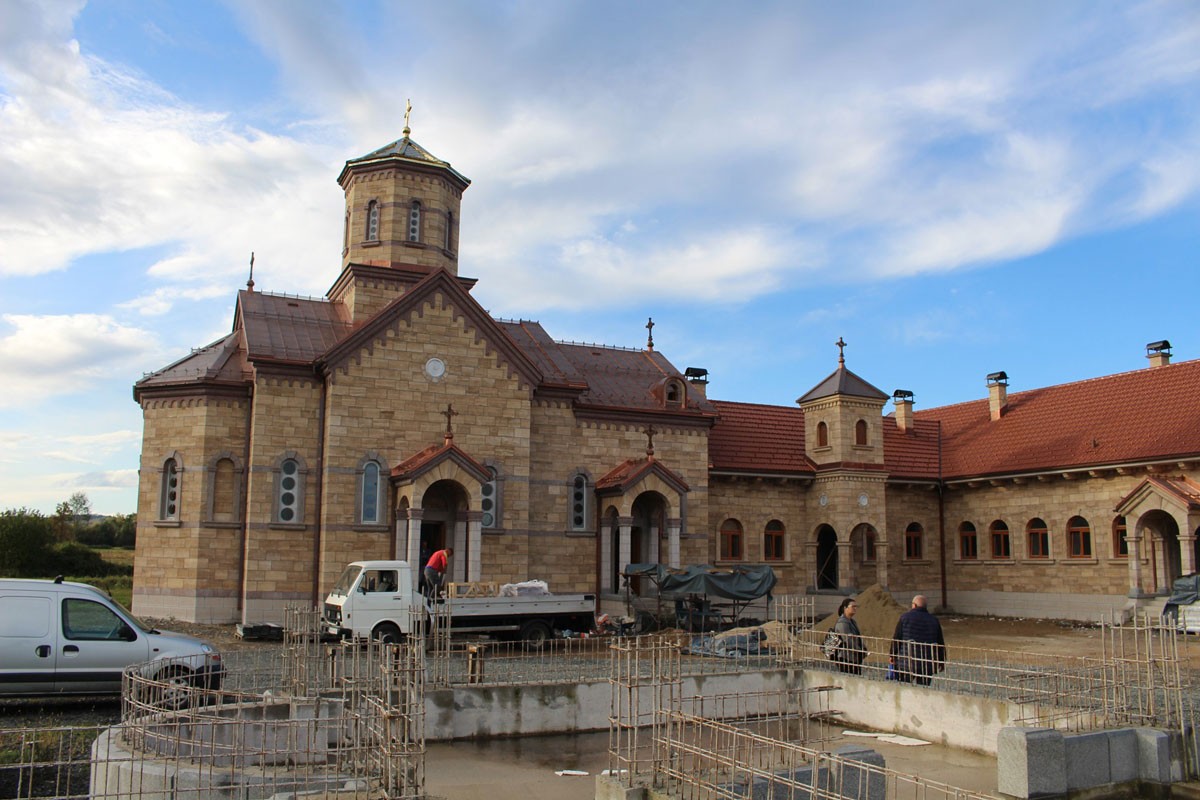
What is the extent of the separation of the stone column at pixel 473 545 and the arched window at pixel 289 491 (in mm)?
4258

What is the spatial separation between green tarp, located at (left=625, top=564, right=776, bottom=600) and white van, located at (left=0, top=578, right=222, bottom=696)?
1291 cm

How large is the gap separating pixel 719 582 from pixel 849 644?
820 centimetres

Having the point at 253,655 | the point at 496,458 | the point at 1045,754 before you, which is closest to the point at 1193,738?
the point at 1045,754

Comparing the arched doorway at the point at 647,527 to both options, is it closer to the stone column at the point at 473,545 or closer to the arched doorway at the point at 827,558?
the stone column at the point at 473,545

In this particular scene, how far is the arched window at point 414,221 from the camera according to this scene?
29.4 metres

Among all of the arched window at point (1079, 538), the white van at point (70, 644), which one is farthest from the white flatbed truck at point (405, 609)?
the arched window at point (1079, 538)

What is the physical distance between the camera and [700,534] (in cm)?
3077

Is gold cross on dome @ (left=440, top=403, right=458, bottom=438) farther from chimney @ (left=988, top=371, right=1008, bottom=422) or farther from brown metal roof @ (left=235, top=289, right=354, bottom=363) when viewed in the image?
chimney @ (left=988, top=371, right=1008, bottom=422)

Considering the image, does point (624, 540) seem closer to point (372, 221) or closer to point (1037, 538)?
point (372, 221)

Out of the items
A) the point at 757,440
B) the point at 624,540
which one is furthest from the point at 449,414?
the point at 757,440

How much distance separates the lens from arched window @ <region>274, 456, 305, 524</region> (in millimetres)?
→ 25062

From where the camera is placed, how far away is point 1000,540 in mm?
33969

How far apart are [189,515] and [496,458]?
7.95 metres

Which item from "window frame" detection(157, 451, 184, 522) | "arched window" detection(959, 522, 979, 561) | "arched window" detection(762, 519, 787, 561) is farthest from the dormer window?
"window frame" detection(157, 451, 184, 522)
